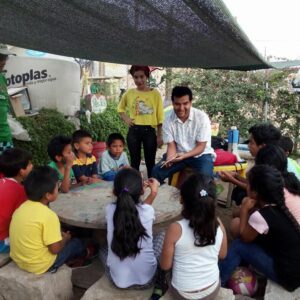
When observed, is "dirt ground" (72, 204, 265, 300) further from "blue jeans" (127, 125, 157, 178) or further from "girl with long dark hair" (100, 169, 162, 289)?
"blue jeans" (127, 125, 157, 178)

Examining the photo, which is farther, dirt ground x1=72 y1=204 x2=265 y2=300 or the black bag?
the black bag

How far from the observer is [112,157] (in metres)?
3.83

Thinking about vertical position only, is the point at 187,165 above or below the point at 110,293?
above

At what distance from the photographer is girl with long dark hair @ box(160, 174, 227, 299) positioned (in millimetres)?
1867

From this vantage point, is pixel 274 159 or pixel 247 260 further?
pixel 274 159

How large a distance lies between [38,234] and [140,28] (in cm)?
148

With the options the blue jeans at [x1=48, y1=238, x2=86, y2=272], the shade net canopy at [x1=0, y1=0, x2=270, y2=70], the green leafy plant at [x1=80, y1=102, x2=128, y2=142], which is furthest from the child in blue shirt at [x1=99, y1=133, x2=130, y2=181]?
the green leafy plant at [x1=80, y1=102, x2=128, y2=142]

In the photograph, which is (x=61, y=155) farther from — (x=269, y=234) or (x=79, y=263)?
(x=269, y=234)

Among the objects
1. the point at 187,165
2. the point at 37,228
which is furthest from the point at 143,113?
the point at 37,228

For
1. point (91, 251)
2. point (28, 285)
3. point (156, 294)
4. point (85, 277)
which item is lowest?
point (85, 277)

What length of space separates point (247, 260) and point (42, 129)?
3.37 meters

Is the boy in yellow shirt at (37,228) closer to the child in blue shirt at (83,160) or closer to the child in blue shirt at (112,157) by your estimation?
the child in blue shirt at (83,160)

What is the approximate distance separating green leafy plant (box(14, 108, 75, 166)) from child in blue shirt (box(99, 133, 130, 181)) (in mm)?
1205

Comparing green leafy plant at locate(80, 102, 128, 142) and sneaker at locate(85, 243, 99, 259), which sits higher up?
green leafy plant at locate(80, 102, 128, 142)
